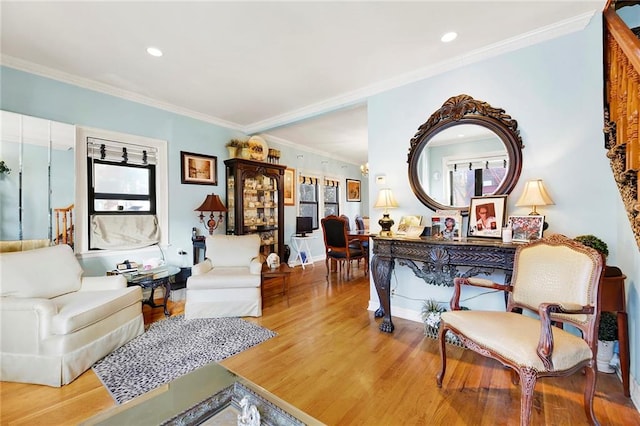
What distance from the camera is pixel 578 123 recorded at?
86.5 inches

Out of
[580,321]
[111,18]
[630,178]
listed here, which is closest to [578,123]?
[630,178]

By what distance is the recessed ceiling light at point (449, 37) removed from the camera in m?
2.34

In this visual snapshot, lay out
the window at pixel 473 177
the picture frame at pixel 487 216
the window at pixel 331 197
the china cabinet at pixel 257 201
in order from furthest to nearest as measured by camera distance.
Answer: the window at pixel 331 197 < the china cabinet at pixel 257 201 < the window at pixel 473 177 < the picture frame at pixel 487 216

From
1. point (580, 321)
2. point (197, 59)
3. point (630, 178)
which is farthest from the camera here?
point (197, 59)

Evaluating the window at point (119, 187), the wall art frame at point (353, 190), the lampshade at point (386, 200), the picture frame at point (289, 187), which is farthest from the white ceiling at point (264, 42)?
the wall art frame at point (353, 190)

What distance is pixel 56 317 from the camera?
1897mm

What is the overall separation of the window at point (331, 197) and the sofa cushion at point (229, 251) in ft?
11.5

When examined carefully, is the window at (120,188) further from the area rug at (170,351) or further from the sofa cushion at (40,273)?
the area rug at (170,351)

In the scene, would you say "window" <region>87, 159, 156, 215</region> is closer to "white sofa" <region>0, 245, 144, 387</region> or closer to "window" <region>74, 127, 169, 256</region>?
"window" <region>74, 127, 169, 256</region>

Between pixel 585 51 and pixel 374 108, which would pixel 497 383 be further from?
pixel 374 108

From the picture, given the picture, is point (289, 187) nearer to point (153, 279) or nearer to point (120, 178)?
point (120, 178)

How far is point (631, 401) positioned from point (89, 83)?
545 cm

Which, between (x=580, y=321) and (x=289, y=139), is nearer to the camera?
(x=580, y=321)

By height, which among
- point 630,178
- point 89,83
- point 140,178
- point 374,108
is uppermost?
point 89,83
